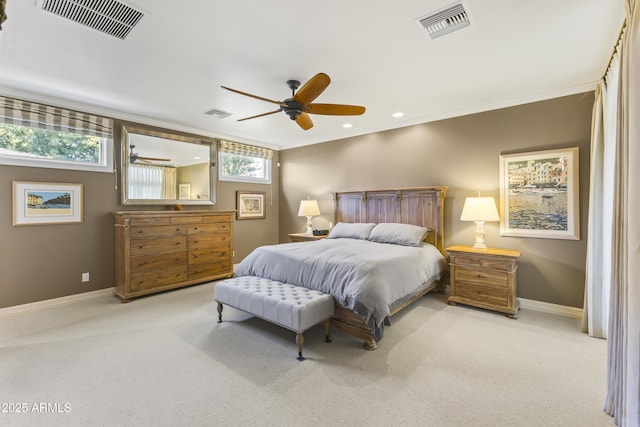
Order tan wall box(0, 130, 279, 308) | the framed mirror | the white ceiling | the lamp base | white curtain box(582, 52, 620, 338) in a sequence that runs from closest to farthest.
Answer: the white ceiling, white curtain box(582, 52, 620, 338), tan wall box(0, 130, 279, 308), the lamp base, the framed mirror

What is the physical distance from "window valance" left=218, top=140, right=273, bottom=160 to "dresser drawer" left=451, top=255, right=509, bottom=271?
4.40m

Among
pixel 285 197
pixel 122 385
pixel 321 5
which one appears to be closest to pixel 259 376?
pixel 122 385

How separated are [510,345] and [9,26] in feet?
16.6

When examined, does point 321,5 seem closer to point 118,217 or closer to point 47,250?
point 118,217

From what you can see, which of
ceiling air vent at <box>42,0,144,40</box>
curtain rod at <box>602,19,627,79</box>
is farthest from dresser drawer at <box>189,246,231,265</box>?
curtain rod at <box>602,19,627,79</box>

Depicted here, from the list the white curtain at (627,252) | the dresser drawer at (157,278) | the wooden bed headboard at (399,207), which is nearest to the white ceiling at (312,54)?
the white curtain at (627,252)

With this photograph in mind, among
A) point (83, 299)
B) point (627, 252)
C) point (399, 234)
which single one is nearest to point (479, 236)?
point (399, 234)

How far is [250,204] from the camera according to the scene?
20.3 feet

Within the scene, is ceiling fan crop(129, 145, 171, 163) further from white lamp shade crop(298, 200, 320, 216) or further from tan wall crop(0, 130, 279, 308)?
white lamp shade crop(298, 200, 320, 216)

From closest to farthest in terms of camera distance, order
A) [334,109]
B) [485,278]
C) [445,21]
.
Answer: [445,21] < [334,109] < [485,278]

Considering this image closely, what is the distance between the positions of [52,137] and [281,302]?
12.7 feet

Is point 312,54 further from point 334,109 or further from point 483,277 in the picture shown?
point 483,277

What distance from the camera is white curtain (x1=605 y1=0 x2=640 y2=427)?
1387 mm

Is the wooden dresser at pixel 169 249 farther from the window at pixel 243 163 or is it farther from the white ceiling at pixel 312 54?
the white ceiling at pixel 312 54
